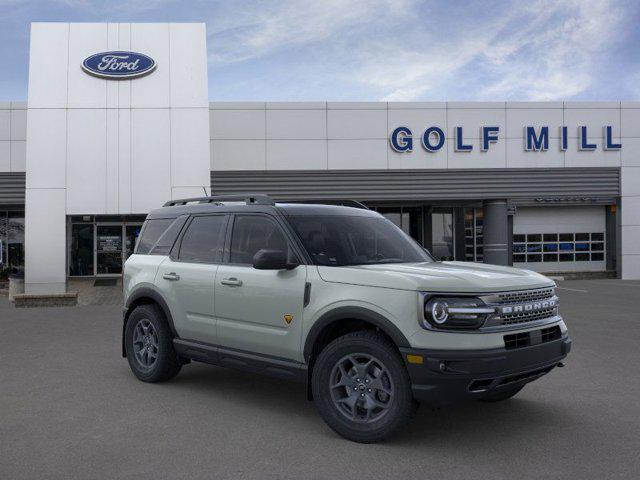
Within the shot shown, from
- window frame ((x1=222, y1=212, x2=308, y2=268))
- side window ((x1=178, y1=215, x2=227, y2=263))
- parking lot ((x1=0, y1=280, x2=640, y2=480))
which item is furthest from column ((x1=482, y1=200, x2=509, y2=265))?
window frame ((x1=222, y1=212, x2=308, y2=268))

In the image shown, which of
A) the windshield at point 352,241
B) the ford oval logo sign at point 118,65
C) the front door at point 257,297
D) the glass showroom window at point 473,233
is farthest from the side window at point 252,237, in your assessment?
the glass showroom window at point 473,233

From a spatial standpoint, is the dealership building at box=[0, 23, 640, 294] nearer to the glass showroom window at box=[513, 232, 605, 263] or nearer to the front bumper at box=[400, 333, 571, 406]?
the glass showroom window at box=[513, 232, 605, 263]

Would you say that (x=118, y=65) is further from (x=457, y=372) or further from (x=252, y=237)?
(x=457, y=372)

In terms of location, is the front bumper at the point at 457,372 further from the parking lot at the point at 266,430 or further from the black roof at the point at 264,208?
the black roof at the point at 264,208

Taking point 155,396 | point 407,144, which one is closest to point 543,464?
point 155,396

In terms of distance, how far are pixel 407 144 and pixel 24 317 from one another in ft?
50.9

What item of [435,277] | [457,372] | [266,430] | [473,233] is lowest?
[266,430]

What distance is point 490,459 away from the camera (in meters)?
4.45

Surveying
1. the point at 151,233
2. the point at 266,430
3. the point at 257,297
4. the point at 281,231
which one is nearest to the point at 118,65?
the point at 151,233

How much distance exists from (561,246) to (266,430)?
24.7 metres

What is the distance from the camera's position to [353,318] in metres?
4.96

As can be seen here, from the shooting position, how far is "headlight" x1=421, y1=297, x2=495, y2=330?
4500mm

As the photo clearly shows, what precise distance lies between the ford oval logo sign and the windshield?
1499 cm

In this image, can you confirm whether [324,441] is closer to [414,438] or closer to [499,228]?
[414,438]
